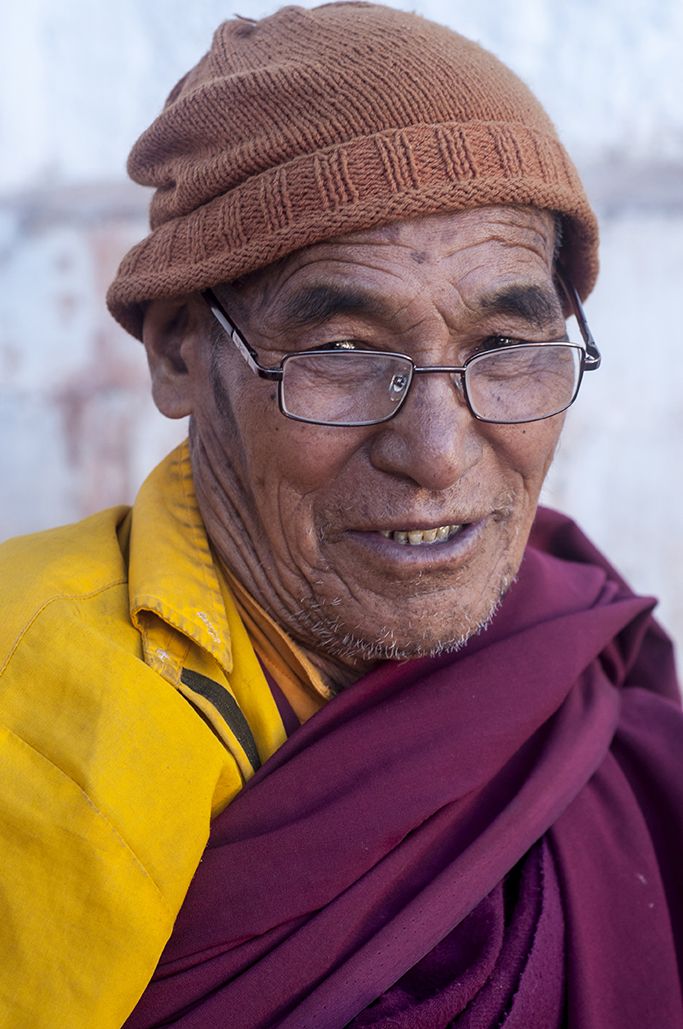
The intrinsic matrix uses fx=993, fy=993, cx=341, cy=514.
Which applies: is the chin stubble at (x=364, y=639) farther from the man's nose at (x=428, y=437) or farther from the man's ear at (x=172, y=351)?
the man's ear at (x=172, y=351)

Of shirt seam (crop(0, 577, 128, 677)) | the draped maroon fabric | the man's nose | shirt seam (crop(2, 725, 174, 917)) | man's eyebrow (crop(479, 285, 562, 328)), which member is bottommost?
the draped maroon fabric

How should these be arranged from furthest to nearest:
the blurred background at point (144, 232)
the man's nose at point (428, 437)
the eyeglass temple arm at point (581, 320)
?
the blurred background at point (144, 232), the eyeglass temple arm at point (581, 320), the man's nose at point (428, 437)

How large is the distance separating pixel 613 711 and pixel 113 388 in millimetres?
1894

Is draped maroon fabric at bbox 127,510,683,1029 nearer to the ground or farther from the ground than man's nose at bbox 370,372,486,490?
nearer to the ground

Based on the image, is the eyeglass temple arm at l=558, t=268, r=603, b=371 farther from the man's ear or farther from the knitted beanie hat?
the man's ear

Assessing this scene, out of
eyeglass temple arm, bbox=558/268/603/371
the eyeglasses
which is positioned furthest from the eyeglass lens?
eyeglass temple arm, bbox=558/268/603/371

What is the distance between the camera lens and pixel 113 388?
3117 mm

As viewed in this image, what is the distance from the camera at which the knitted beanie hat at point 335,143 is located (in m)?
1.53

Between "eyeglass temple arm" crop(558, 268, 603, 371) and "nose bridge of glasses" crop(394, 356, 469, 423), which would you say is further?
"eyeglass temple arm" crop(558, 268, 603, 371)

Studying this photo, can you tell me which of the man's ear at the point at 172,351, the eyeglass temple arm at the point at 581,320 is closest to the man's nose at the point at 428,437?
the eyeglass temple arm at the point at 581,320

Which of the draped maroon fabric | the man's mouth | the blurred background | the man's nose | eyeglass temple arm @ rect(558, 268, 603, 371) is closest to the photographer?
the draped maroon fabric

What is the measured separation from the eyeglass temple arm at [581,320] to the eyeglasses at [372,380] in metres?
0.14

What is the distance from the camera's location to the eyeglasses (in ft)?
5.20

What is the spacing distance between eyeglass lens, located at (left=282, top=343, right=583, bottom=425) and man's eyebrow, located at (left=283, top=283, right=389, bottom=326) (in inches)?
2.4
